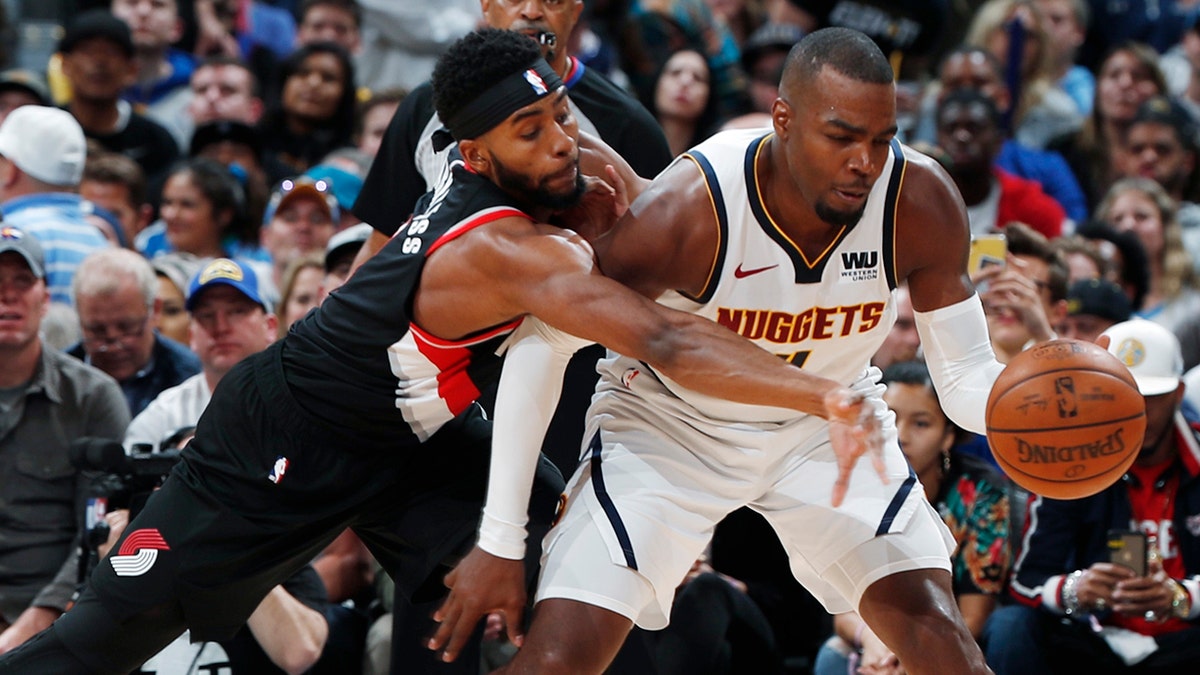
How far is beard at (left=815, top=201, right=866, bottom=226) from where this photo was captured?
392 centimetres

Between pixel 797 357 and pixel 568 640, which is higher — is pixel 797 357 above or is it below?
above

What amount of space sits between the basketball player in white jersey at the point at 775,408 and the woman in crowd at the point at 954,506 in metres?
1.59

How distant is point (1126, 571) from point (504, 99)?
2.88 m

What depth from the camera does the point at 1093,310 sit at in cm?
655

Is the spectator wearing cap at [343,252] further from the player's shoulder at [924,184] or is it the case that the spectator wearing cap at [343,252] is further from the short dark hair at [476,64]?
the player's shoulder at [924,184]

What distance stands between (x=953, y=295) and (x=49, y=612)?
11.2 ft

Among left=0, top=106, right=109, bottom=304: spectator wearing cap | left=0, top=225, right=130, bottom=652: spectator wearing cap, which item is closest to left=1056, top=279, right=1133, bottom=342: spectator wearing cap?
left=0, top=225, right=130, bottom=652: spectator wearing cap

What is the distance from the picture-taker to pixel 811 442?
421 cm

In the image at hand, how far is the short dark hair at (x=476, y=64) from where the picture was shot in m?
3.96

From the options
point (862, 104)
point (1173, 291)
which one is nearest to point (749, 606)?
point (862, 104)

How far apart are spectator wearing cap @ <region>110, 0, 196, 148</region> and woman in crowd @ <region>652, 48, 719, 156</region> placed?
301 centimetres

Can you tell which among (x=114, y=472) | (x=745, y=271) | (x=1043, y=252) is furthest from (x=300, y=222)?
(x=745, y=271)

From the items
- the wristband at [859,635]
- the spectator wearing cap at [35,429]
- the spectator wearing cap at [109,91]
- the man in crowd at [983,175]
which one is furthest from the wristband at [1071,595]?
A: the spectator wearing cap at [109,91]

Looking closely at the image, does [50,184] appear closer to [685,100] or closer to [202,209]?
[202,209]
